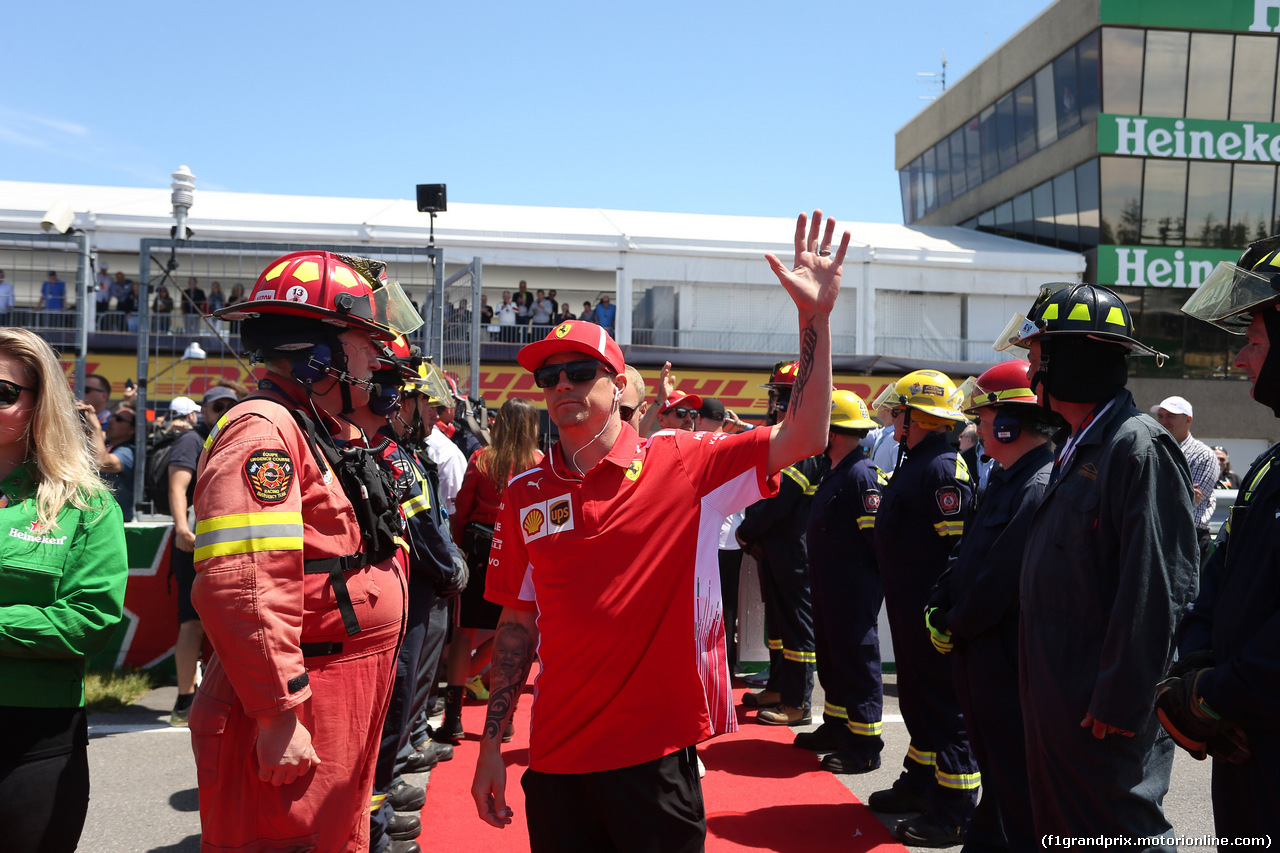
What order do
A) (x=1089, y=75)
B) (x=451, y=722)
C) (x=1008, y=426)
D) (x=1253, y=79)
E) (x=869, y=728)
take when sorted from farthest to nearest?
(x=1089, y=75) → (x=1253, y=79) → (x=451, y=722) → (x=869, y=728) → (x=1008, y=426)

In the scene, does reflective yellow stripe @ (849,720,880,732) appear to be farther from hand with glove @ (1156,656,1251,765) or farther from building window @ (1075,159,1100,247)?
building window @ (1075,159,1100,247)

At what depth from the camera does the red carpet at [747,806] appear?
14.7 ft

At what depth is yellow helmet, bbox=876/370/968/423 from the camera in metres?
4.86

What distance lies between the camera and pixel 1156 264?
27.8 m

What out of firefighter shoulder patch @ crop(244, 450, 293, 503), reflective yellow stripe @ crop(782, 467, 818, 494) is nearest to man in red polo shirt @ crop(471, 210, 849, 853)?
firefighter shoulder patch @ crop(244, 450, 293, 503)

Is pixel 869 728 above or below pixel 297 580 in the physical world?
below

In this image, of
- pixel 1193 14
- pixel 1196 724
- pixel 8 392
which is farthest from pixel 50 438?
pixel 1193 14

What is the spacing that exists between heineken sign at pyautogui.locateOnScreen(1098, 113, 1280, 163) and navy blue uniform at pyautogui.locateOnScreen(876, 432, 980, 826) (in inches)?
1070

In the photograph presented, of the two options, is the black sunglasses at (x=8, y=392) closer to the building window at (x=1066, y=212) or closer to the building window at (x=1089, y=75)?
the building window at (x=1066, y=212)

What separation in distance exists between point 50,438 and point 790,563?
495 cm

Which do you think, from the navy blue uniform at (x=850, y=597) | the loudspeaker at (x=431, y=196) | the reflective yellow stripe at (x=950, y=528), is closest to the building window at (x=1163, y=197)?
the loudspeaker at (x=431, y=196)

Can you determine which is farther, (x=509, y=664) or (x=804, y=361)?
(x=509, y=664)

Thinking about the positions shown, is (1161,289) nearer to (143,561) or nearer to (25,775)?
(143,561)

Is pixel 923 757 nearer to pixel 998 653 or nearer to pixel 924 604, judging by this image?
pixel 924 604
